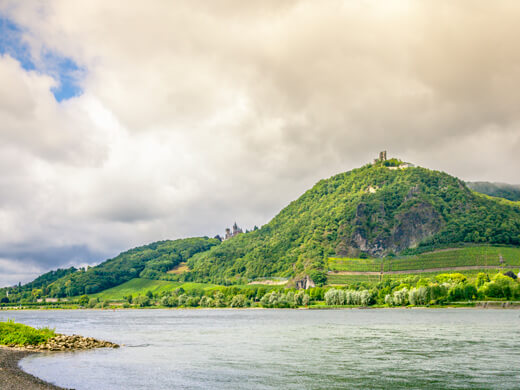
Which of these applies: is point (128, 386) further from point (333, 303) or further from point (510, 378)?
point (333, 303)

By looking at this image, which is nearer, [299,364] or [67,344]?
[299,364]

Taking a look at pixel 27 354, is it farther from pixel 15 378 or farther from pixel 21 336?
pixel 15 378

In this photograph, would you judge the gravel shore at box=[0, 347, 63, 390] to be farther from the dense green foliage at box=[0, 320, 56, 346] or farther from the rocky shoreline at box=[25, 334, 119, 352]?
the dense green foliage at box=[0, 320, 56, 346]

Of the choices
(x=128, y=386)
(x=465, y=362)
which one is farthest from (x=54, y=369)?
(x=465, y=362)

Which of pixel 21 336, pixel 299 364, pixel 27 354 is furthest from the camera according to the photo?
pixel 21 336

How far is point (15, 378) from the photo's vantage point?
33250 mm

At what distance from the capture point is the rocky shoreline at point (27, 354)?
31312 mm

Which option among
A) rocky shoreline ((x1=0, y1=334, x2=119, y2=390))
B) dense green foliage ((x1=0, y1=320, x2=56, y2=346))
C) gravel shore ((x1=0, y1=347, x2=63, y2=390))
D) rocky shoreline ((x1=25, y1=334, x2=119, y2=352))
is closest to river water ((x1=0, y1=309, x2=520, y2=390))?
gravel shore ((x1=0, y1=347, x2=63, y2=390))

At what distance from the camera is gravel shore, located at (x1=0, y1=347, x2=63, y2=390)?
3062 centimetres

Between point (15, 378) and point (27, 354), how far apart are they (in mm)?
15901

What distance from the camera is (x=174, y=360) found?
47.6 metres

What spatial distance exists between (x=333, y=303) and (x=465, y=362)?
454ft

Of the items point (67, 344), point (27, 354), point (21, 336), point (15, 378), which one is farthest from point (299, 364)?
point (21, 336)

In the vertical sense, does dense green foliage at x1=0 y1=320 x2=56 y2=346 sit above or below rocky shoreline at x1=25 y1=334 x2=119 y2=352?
above
